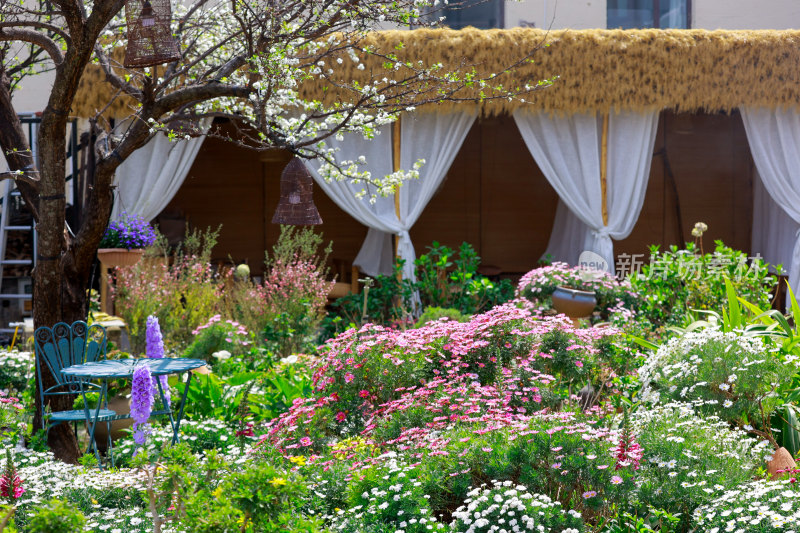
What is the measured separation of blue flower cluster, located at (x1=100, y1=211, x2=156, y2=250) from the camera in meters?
6.80

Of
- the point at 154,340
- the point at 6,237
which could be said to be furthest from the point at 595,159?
the point at 6,237

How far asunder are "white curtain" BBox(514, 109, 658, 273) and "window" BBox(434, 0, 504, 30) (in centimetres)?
298

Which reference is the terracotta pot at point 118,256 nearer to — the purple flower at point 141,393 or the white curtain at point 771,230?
the purple flower at point 141,393

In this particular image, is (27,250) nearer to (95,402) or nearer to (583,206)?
(95,402)

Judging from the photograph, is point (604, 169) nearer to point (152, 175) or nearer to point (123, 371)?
point (152, 175)

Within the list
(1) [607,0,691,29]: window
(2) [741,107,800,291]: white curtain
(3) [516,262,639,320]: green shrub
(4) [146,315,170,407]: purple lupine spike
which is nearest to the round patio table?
(4) [146,315,170,407]: purple lupine spike

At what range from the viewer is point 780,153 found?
8.44 metres

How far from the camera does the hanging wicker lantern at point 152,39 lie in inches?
156

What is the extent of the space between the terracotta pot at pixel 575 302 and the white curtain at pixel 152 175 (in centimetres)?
358

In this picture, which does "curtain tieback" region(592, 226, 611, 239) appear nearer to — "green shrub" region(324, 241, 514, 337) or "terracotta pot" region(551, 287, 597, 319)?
"green shrub" region(324, 241, 514, 337)

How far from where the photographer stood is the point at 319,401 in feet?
14.5

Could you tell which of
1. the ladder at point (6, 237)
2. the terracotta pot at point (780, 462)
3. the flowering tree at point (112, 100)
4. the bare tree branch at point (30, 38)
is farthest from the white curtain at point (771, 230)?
the ladder at point (6, 237)

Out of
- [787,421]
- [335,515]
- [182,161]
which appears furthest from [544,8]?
[335,515]

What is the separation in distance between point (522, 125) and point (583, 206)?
985 millimetres
